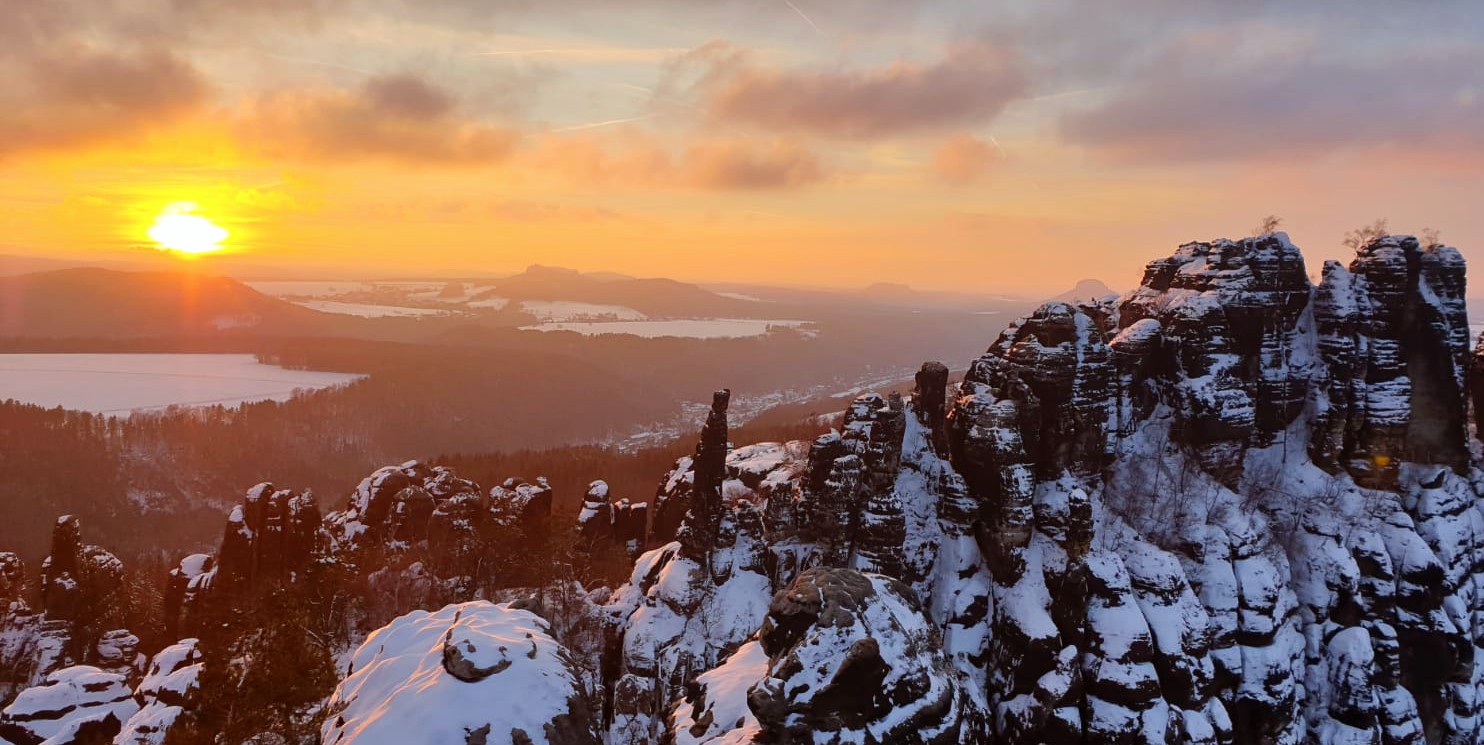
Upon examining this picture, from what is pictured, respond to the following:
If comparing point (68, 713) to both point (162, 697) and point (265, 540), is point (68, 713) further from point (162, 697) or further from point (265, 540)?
point (265, 540)

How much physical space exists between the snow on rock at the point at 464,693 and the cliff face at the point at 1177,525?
11.1 metres

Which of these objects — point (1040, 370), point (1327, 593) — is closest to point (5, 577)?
point (1040, 370)

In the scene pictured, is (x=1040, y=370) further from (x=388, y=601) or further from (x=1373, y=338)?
(x=388, y=601)

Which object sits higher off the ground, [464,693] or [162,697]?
[464,693]

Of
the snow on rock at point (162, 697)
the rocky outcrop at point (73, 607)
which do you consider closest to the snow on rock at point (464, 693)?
the snow on rock at point (162, 697)

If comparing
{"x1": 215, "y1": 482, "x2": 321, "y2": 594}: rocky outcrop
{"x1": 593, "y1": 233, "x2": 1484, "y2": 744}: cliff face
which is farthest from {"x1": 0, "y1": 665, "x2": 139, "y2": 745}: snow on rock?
{"x1": 593, "y1": 233, "x2": 1484, "y2": 744}: cliff face

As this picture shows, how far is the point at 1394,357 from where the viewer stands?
136ft

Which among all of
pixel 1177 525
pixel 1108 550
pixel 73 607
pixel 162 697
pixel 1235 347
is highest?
pixel 1235 347

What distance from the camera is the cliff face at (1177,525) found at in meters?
31.0

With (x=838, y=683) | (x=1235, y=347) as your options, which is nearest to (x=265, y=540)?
(x=838, y=683)

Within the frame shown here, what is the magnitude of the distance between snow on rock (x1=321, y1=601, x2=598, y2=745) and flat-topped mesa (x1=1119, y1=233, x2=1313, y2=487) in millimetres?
38770

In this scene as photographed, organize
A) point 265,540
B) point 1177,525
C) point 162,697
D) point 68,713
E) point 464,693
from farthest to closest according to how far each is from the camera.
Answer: point 265,540 → point 1177,525 → point 68,713 → point 162,697 → point 464,693

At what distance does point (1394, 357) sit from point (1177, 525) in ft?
64.5

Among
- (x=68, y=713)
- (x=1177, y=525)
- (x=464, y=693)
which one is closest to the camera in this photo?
(x=464, y=693)
